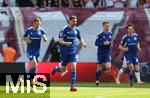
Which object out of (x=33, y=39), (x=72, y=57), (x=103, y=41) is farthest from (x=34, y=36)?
(x=103, y=41)

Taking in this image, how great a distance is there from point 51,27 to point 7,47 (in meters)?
2.04

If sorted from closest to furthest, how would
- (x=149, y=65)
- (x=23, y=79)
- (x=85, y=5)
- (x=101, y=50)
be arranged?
(x=23, y=79) → (x=101, y=50) → (x=149, y=65) → (x=85, y=5)

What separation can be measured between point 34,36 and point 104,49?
13.1 feet

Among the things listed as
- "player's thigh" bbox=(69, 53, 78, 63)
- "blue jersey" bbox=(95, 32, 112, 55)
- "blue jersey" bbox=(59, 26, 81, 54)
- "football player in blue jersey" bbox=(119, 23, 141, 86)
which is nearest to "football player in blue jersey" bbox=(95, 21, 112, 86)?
"blue jersey" bbox=(95, 32, 112, 55)

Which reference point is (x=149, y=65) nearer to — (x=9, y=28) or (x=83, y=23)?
(x=83, y=23)

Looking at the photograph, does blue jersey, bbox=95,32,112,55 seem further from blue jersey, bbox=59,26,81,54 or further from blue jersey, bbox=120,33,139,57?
blue jersey, bbox=59,26,81,54

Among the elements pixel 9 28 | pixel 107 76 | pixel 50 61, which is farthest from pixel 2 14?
pixel 107 76

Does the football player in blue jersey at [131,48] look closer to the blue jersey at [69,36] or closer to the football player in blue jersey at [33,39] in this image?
the football player in blue jersey at [33,39]

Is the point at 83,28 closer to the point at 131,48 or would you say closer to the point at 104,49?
the point at 104,49

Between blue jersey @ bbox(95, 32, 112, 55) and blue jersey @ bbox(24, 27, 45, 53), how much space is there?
333cm

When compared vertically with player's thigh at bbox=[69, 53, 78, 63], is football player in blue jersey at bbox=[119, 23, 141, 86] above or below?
below

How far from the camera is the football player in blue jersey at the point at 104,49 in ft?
82.0

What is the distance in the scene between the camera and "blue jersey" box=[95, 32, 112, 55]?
25.0 metres

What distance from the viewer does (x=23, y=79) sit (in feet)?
73.8
